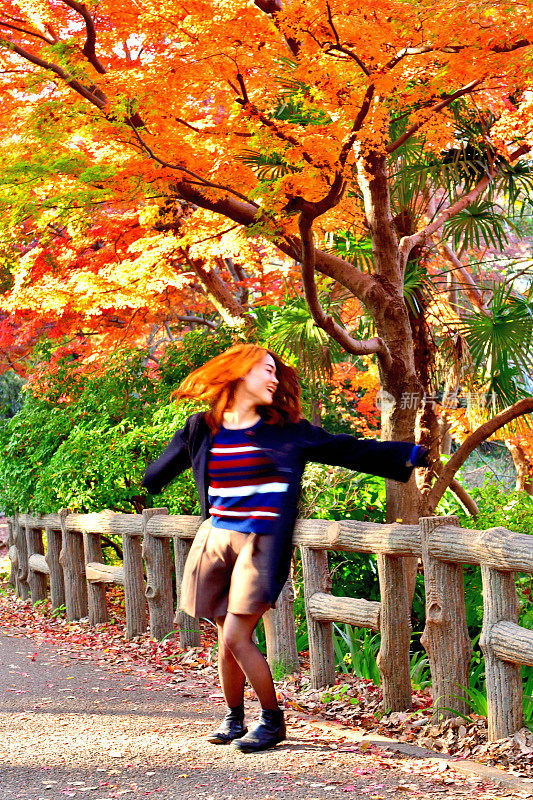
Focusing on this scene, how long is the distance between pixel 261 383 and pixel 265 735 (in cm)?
155

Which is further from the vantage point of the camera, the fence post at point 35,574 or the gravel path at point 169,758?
the fence post at point 35,574

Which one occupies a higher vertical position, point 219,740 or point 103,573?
point 103,573

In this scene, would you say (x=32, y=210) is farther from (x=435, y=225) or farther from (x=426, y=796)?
(x=426, y=796)

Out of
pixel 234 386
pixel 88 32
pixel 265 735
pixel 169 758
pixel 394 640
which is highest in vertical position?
pixel 88 32

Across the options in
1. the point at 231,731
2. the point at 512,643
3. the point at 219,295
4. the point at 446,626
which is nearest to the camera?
the point at 512,643

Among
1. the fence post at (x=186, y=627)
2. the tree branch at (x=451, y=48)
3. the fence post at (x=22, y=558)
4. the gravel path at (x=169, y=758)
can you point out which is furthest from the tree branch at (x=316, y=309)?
the fence post at (x=22, y=558)

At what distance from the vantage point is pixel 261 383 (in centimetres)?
394

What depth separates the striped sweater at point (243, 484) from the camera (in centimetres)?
385

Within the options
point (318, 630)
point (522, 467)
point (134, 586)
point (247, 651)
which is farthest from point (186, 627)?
point (522, 467)

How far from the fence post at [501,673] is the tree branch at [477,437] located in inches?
144

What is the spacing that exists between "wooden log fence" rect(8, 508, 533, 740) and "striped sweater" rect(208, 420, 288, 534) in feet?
3.01

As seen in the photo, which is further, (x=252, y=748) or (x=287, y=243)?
(x=287, y=243)

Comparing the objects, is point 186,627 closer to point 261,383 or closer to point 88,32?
point 261,383

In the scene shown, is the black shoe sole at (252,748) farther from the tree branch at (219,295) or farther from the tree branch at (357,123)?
the tree branch at (219,295)
